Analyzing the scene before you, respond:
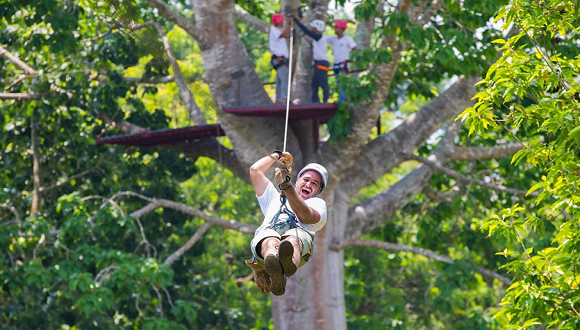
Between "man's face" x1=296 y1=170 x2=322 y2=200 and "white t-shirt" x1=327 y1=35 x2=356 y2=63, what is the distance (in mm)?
5119

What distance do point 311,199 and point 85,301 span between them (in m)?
4.62

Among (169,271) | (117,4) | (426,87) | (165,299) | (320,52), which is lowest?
(117,4)

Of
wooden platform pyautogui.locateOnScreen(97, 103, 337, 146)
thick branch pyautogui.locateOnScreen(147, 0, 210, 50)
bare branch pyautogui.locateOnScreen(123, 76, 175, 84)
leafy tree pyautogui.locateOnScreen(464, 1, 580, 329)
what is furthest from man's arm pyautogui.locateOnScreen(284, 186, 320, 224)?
bare branch pyautogui.locateOnScreen(123, 76, 175, 84)

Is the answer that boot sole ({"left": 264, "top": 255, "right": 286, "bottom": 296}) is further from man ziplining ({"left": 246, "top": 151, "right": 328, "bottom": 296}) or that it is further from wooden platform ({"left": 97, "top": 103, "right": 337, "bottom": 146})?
wooden platform ({"left": 97, "top": 103, "right": 337, "bottom": 146})

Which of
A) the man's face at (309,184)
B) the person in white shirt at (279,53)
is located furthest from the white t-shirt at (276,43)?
the man's face at (309,184)

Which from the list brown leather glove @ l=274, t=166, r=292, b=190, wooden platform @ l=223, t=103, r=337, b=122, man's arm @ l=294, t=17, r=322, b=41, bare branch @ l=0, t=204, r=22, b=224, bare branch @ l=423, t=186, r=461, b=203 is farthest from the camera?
bare branch @ l=423, t=186, r=461, b=203

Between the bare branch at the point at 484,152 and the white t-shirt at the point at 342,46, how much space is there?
193 centimetres

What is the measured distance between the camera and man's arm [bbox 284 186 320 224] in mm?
6828

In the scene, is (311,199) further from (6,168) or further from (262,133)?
(6,168)

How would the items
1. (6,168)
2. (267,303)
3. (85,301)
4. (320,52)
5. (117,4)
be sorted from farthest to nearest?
(267,303) < (6,168) < (320,52) < (85,301) < (117,4)

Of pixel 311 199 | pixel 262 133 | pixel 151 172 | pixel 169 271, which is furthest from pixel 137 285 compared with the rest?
pixel 311 199

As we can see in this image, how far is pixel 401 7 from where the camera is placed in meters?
12.0

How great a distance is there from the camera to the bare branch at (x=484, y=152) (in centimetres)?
1326

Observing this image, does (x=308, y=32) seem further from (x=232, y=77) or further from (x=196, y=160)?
(x=196, y=160)
